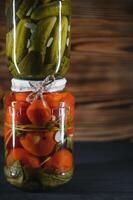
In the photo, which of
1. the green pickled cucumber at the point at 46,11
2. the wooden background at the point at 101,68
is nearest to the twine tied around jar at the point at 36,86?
the green pickled cucumber at the point at 46,11

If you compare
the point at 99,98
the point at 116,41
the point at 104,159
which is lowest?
the point at 104,159

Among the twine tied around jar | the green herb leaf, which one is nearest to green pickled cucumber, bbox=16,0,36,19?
the twine tied around jar

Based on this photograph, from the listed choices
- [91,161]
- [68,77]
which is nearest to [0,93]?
[68,77]

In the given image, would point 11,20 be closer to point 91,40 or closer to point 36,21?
point 36,21

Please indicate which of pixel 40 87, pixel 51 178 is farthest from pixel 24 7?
pixel 51 178

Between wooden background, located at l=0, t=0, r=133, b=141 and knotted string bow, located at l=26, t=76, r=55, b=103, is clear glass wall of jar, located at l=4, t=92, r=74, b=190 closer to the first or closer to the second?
knotted string bow, located at l=26, t=76, r=55, b=103
